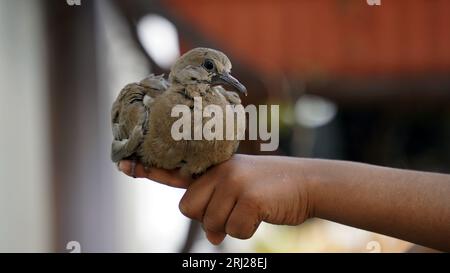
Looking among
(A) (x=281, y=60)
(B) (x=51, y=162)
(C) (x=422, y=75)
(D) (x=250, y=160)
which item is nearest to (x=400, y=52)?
(C) (x=422, y=75)

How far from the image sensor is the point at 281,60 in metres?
1.68

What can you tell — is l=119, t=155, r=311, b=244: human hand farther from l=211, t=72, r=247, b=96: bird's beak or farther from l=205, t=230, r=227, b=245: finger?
l=211, t=72, r=247, b=96: bird's beak

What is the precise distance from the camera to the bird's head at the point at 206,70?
37.5 inches

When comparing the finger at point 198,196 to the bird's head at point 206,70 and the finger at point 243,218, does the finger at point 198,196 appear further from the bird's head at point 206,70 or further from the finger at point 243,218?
the bird's head at point 206,70

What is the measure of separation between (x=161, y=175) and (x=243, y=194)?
0.51 feet

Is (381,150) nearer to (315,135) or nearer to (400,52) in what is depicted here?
(315,135)

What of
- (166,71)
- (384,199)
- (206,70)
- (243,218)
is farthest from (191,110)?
(166,71)

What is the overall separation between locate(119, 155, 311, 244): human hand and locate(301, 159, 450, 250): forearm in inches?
1.3

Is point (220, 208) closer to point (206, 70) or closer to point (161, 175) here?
point (161, 175)

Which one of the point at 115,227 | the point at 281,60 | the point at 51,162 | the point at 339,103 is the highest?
the point at 281,60

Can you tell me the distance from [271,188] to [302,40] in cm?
89

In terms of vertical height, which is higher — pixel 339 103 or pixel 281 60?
pixel 281 60

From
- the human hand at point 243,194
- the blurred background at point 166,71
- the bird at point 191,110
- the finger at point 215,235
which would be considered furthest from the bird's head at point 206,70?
the blurred background at point 166,71

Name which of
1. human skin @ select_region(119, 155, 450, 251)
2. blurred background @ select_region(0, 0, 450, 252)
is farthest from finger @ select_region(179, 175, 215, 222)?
blurred background @ select_region(0, 0, 450, 252)
